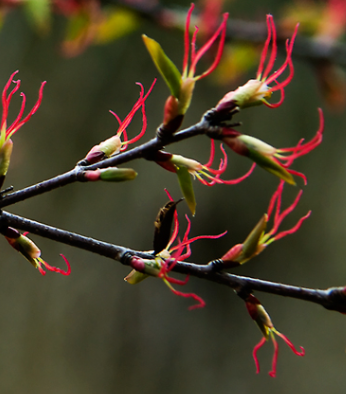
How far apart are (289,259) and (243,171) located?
0.39m

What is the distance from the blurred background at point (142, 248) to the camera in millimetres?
1401

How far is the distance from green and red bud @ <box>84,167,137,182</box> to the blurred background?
3.79 ft

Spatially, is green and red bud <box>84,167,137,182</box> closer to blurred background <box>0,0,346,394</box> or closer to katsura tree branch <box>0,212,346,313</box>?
katsura tree branch <box>0,212,346,313</box>

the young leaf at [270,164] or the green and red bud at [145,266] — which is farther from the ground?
the young leaf at [270,164]

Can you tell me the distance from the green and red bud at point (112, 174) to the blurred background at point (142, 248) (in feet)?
3.79

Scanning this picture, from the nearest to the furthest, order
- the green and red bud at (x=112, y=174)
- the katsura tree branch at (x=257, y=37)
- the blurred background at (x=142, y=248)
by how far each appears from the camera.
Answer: the green and red bud at (x=112, y=174), the katsura tree branch at (x=257, y=37), the blurred background at (x=142, y=248)

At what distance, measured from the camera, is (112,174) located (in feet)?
0.77

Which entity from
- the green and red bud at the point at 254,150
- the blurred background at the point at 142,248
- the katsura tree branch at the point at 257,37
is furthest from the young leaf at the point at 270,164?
the blurred background at the point at 142,248

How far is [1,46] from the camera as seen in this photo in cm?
141

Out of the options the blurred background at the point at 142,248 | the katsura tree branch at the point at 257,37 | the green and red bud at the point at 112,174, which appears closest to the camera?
the green and red bud at the point at 112,174

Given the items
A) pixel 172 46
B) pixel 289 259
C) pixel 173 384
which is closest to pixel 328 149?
pixel 289 259

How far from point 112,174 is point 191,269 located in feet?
0.29

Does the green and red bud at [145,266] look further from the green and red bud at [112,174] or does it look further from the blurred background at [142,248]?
the blurred background at [142,248]

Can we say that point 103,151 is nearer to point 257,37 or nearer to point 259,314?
point 259,314
